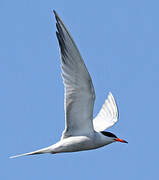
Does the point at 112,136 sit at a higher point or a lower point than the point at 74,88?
lower

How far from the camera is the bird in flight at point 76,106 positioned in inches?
335

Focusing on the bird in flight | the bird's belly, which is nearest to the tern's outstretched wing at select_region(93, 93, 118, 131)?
the bird in flight

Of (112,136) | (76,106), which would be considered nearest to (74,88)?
(76,106)

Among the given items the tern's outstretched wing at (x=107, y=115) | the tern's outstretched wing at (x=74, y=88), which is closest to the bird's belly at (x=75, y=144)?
the tern's outstretched wing at (x=74, y=88)

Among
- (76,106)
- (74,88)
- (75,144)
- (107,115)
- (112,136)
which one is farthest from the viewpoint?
(107,115)

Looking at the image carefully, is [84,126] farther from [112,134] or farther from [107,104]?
[107,104]

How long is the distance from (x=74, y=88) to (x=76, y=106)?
41 centimetres

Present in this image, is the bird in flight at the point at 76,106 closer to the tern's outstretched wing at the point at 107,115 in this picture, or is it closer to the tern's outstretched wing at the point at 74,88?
the tern's outstretched wing at the point at 74,88

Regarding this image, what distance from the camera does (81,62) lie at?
8.60 m

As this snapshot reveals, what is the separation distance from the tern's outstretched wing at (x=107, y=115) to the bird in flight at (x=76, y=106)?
1.05m

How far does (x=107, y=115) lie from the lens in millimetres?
11367

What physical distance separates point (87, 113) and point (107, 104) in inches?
82.4

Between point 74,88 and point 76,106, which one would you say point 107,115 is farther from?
point 74,88

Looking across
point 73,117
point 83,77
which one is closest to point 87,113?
point 73,117
